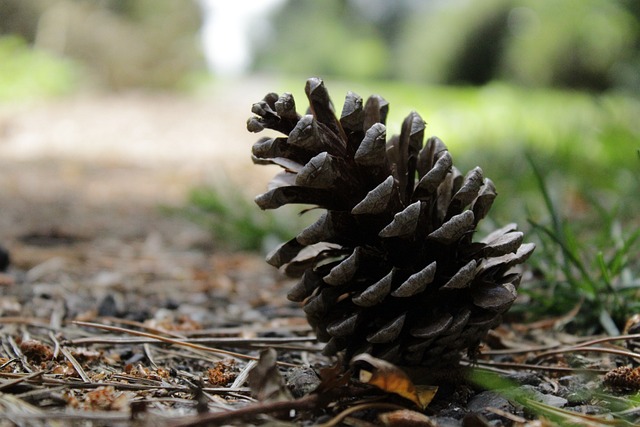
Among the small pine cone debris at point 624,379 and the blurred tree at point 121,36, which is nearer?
the small pine cone debris at point 624,379

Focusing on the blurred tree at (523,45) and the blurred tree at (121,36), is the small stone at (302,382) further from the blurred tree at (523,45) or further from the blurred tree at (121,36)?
the blurred tree at (121,36)

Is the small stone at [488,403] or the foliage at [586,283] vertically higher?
the foliage at [586,283]

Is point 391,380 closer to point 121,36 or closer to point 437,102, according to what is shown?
point 437,102

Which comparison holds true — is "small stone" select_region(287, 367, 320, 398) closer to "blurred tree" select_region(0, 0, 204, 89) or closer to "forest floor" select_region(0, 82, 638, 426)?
"forest floor" select_region(0, 82, 638, 426)

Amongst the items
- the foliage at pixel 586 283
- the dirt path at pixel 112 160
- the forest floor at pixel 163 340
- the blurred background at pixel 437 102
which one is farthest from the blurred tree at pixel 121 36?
the foliage at pixel 586 283

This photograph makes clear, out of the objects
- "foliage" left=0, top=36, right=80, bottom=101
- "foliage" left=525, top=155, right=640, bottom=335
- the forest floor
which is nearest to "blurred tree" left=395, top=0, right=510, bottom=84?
"foliage" left=0, top=36, right=80, bottom=101

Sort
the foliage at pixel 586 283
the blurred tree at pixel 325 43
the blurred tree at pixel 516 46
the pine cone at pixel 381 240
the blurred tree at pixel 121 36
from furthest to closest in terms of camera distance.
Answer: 1. the blurred tree at pixel 325 43
2. the blurred tree at pixel 516 46
3. the blurred tree at pixel 121 36
4. the foliage at pixel 586 283
5. the pine cone at pixel 381 240

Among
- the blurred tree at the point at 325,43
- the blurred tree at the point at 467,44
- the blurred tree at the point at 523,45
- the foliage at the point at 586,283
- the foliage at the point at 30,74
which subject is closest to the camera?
the foliage at the point at 586,283
